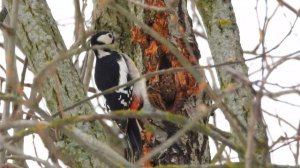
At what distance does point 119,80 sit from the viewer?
4.70m

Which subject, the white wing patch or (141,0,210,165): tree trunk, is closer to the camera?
(141,0,210,165): tree trunk

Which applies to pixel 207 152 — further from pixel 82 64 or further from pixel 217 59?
pixel 82 64

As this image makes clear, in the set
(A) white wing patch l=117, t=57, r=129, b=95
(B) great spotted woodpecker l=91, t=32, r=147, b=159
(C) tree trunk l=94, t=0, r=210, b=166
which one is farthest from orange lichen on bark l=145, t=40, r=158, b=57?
(A) white wing patch l=117, t=57, r=129, b=95

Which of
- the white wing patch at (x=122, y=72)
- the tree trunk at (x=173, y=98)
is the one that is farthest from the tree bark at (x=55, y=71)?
the white wing patch at (x=122, y=72)

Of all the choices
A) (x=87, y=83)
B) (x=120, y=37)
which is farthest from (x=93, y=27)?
(x=87, y=83)

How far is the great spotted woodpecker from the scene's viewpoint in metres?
4.37

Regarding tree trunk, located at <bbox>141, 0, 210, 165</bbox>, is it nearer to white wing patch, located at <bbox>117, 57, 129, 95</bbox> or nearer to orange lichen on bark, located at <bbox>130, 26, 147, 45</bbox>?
orange lichen on bark, located at <bbox>130, 26, 147, 45</bbox>

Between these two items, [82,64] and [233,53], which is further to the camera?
[82,64]

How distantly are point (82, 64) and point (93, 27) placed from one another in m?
0.74

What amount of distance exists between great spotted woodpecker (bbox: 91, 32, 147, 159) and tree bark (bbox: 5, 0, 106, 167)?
0.41 meters

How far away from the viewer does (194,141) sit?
404 centimetres

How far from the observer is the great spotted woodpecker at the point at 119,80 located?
4.37 m

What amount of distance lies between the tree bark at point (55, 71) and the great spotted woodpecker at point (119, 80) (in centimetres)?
41

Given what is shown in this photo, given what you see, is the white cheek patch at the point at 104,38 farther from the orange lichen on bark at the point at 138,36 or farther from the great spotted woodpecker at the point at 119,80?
the orange lichen on bark at the point at 138,36
